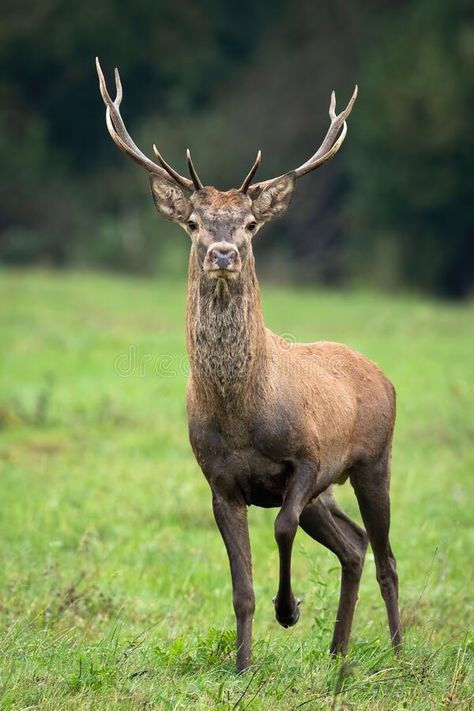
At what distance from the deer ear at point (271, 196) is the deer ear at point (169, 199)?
1.06 ft

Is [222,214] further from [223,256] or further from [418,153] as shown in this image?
[418,153]

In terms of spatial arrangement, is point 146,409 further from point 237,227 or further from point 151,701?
point 151,701

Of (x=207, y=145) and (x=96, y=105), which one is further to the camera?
(x=96, y=105)

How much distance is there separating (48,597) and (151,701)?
2.22 metres

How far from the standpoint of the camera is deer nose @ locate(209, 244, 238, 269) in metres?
6.00

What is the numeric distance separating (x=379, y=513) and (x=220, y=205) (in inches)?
72.1

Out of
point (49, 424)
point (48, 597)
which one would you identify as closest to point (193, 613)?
point (48, 597)

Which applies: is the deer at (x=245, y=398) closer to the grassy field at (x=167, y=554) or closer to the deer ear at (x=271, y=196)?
the deer ear at (x=271, y=196)

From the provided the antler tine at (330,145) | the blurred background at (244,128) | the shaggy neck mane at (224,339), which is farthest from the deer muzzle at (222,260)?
the blurred background at (244,128)

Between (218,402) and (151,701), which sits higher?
(218,402)

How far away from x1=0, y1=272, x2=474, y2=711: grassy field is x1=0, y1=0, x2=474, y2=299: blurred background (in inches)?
461

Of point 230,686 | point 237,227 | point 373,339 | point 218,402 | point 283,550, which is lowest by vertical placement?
point 373,339

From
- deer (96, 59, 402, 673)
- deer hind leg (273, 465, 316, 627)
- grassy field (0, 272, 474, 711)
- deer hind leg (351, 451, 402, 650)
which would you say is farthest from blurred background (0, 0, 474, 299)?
deer hind leg (273, 465, 316, 627)

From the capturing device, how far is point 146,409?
15102 millimetres
